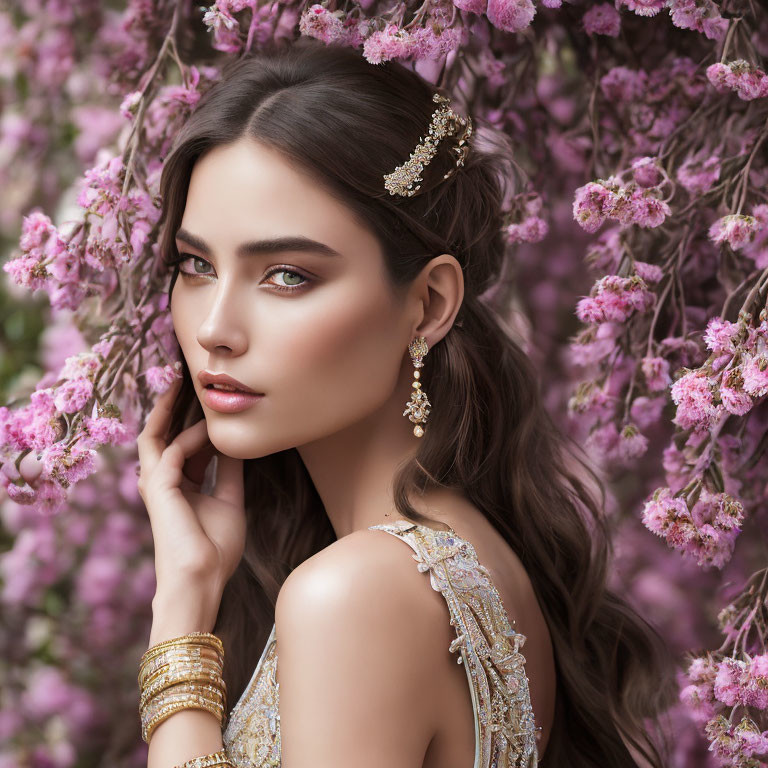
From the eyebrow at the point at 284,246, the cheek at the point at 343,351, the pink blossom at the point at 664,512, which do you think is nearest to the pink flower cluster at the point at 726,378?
the pink blossom at the point at 664,512

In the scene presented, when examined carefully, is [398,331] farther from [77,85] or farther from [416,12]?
[77,85]

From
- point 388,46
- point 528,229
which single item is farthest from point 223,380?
point 528,229

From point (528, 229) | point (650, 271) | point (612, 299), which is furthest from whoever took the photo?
point (528, 229)

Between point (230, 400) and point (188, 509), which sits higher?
point (230, 400)

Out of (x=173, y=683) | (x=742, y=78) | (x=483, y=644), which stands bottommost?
(x=173, y=683)

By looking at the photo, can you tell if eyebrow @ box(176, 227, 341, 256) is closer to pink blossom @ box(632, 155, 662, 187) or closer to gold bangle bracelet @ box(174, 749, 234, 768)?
pink blossom @ box(632, 155, 662, 187)

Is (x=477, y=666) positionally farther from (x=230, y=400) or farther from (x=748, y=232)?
(x=748, y=232)

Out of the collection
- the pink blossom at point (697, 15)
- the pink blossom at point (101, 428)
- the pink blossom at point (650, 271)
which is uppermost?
the pink blossom at point (697, 15)

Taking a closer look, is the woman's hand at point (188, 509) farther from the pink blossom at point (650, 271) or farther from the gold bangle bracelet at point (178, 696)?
the pink blossom at point (650, 271)

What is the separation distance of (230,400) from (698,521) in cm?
78

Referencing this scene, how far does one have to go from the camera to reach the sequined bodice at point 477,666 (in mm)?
1643

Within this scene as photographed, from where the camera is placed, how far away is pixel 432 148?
1882 mm

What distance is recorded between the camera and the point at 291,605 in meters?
1.57

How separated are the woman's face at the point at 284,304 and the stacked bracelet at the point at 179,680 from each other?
31 centimetres
